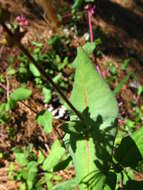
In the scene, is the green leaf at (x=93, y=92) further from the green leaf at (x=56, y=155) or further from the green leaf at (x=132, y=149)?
the green leaf at (x=56, y=155)

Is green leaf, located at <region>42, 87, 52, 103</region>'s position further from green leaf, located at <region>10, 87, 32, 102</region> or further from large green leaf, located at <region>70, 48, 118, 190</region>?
large green leaf, located at <region>70, 48, 118, 190</region>

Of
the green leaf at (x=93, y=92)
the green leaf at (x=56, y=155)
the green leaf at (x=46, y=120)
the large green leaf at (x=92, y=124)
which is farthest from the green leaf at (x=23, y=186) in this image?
the green leaf at (x=93, y=92)

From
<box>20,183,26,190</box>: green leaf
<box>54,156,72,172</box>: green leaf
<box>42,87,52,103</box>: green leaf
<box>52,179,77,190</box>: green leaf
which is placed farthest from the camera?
<box>42,87,52,103</box>: green leaf

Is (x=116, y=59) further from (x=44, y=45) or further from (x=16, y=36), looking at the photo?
(x=16, y=36)

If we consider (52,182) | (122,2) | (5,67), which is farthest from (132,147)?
(122,2)

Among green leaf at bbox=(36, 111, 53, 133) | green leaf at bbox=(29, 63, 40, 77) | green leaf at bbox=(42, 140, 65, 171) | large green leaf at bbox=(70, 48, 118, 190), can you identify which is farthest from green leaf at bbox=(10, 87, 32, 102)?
green leaf at bbox=(29, 63, 40, 77)
